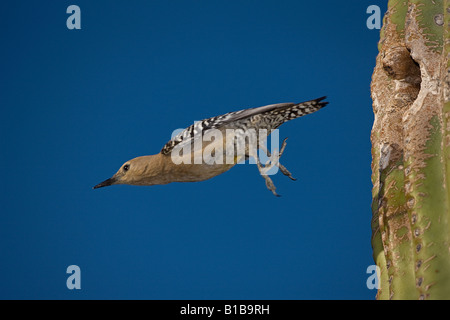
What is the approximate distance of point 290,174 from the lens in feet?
9.99

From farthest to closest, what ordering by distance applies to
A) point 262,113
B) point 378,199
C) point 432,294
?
point 262,113 → point 378,199 → point 432,294

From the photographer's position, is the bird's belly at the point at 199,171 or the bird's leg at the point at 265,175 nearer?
the bird's leg at the point at 265,175

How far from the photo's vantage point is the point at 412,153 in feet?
7.82

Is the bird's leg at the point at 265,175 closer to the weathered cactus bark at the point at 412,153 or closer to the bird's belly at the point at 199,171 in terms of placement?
the bird's belly at the point at 199,171

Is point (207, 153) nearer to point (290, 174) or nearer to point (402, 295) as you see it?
point (290, 174)

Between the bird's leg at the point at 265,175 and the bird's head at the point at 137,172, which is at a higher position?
the bird's head at the point at 137,172

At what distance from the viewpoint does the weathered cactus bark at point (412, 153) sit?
7.18ft

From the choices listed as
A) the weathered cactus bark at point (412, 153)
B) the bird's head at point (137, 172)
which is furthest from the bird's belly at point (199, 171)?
the weathered cactus bark at point (412, 153)

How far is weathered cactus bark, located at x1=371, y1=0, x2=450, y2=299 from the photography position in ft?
7.18

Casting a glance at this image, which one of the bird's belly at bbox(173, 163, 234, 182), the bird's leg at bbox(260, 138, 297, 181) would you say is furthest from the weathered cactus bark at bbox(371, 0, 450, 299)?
the bird's belly at bbox(173, 163, 234, 182)

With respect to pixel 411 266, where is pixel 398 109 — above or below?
above
